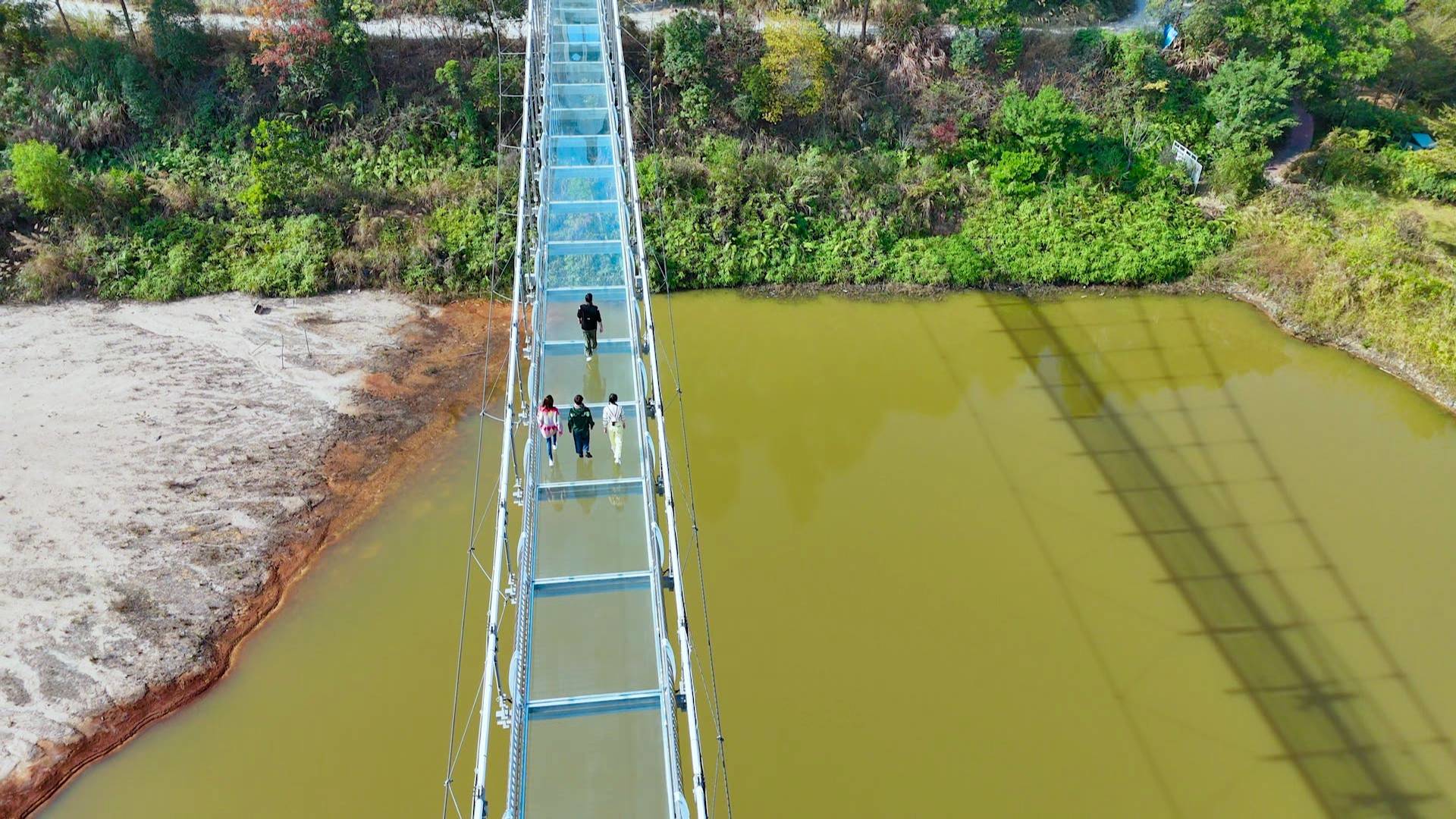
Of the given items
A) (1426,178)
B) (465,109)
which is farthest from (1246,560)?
(465,109)

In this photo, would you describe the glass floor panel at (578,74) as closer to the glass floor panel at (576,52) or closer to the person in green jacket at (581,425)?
the glass floor panel at (576,52)

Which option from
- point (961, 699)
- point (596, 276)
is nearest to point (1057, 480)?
point (961, 699)

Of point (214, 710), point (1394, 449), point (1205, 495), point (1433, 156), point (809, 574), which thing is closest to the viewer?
point (214, 710)

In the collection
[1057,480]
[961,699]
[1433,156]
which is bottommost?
[961,699]

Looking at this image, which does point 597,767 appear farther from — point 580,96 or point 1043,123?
point 1043,123

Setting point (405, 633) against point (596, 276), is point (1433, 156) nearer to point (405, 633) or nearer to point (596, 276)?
point (596, 276)

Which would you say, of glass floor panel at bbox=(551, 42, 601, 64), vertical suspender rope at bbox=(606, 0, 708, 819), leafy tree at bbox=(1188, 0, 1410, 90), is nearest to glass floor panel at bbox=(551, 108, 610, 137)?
vertical suspender rope at bbox=(606, 0, 708, 819)
